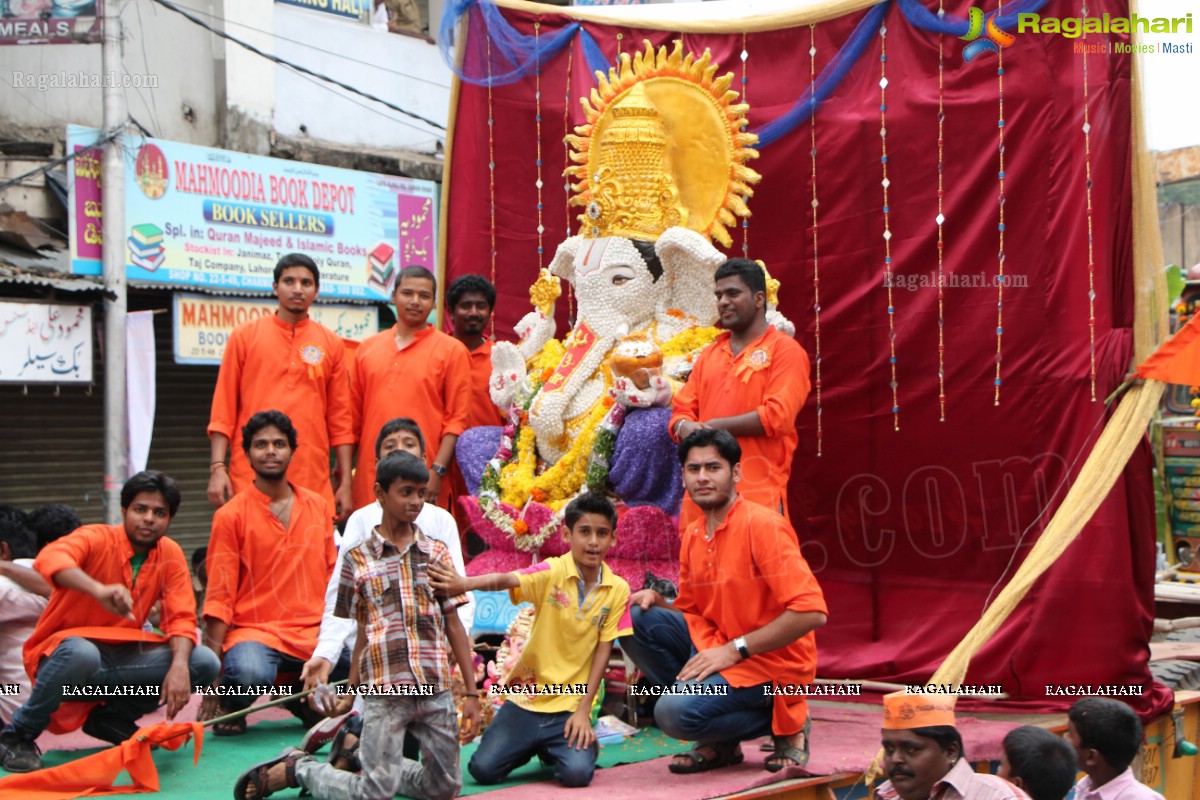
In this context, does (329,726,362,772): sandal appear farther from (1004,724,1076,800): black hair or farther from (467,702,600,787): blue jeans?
(1004,724,1076,800): black hair

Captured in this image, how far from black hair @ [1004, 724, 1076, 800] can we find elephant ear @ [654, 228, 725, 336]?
2634mm

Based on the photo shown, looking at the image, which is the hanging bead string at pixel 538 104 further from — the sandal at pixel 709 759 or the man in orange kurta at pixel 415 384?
the sandal at pixel 709 759

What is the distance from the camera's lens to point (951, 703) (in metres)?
3.27

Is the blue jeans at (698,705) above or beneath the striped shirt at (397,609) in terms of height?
beneath

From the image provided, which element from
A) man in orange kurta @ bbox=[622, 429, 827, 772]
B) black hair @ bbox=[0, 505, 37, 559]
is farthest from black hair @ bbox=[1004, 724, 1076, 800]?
black hair @ bbox=[0, 505, 37, 559]

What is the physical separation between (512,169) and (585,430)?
222 centimetres

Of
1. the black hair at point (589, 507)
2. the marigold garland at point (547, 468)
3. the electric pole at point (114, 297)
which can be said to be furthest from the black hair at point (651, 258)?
the electric pole at point (114, 297)

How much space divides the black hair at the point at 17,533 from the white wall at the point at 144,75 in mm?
5468

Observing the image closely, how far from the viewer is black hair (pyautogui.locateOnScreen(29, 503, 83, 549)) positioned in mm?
5344

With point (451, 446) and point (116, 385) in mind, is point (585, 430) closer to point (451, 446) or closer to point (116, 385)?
point (451, 446)

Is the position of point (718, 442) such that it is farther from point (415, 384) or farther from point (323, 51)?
point (323, 51)

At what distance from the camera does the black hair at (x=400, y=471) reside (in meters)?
3.94

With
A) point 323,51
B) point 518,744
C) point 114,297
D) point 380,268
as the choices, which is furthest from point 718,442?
point 323,51

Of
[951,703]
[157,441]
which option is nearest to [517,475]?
[951,703]
